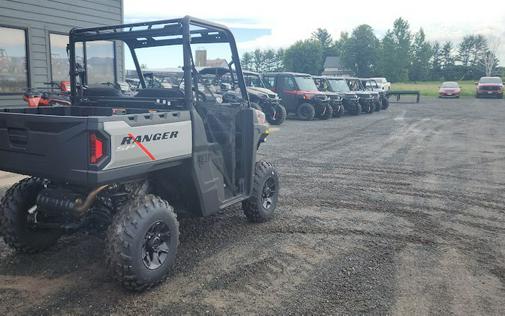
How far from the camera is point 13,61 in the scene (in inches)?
438

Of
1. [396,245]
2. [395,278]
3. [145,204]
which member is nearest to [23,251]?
[145,204]

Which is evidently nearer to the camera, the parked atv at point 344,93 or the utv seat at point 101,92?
the utv seat at point 101,92

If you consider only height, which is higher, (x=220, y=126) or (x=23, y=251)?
(x=220, y=126)

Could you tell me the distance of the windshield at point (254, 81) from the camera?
16.9m

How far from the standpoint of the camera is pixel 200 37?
4.83 meters

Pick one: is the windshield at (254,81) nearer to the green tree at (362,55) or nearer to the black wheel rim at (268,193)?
the black wheel rim at (268,193)

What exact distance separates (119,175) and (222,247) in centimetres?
161

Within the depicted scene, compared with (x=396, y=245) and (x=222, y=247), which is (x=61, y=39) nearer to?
(x=222, y=247)

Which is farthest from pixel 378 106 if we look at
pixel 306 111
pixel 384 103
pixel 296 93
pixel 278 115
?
pixel 278 115

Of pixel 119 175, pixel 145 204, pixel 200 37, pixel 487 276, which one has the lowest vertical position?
pixel 487 276

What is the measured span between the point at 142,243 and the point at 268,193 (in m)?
2.26

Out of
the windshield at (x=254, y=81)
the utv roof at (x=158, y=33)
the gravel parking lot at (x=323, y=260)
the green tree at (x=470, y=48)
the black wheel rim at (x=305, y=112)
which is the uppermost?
the green tree at (x=470, y=48)

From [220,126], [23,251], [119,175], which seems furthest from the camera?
[220,126]

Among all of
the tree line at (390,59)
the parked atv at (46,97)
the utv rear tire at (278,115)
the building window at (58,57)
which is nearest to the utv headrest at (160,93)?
the parked atv at (46,97)
